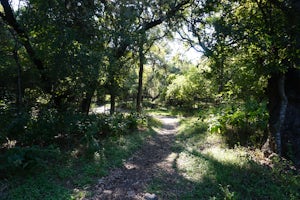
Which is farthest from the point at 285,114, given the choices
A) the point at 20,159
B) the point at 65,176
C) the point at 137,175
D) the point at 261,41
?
the point at 20,159

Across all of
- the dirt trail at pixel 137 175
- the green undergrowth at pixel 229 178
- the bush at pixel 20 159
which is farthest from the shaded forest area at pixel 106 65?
the dirt trail at pixel 137 175

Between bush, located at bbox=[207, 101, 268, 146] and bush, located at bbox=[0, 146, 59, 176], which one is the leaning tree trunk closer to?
bush, located at bbox=[207, 101, 268, 146]

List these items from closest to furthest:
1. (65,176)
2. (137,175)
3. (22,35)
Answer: (65,176) < (137,175) < (22,35)

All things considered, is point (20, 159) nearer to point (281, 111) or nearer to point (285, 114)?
point (281, 111)

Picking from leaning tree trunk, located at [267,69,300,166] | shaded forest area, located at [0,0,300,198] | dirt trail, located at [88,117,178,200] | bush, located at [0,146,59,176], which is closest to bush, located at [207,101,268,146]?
shaded forest area, located at [0,0,300,198]

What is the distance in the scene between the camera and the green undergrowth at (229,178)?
4996 mm

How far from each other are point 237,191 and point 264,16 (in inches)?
174

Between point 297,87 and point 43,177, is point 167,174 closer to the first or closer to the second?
point 43,177

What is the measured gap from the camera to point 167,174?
6379 millimetres

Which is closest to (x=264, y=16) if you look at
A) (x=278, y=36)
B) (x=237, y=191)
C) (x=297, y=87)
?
(x=278, y=36)

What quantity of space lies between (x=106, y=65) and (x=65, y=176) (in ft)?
13.9

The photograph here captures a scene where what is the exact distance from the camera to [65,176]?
227 inches

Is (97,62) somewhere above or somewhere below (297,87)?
above

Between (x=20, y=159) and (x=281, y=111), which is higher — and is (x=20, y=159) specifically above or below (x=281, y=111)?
below
